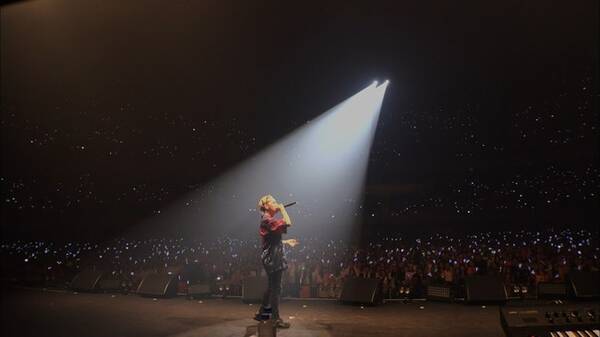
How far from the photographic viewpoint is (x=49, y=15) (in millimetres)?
5828

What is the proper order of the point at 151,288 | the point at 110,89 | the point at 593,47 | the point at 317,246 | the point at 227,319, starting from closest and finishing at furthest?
the point at 227,319 < the point at 151,288 < the point at 593,47 < the point at 110,89 < the point at 317,246

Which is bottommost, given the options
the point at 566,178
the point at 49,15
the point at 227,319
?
the point at 227,319

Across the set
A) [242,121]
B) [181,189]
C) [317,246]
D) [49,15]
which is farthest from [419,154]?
[49,15]

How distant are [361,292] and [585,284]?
3.54 m

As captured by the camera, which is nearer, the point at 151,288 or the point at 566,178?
the point at 151,288

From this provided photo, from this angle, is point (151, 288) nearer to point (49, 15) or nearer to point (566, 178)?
point (49, 15)

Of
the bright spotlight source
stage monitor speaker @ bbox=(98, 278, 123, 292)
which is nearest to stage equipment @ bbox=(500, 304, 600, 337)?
stage monitor speaker @ bbox=(98, 278, 123, 292)

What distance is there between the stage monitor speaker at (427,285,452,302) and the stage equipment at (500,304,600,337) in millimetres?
4155

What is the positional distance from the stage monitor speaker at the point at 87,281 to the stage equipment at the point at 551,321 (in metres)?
8.19

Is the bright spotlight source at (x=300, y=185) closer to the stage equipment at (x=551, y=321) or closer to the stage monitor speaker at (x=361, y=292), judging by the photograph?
the stage monitor speaker at (x=361, y=292)

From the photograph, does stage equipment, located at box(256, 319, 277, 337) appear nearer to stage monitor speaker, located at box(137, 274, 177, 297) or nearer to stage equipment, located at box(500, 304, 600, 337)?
stage equipment, located at box(500, 304, 600, 337)

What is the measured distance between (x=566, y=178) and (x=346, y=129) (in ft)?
31.1

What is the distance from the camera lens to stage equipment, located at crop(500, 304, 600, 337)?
3.00 m

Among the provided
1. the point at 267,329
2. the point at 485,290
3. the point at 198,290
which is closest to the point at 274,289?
the point at 267,329
